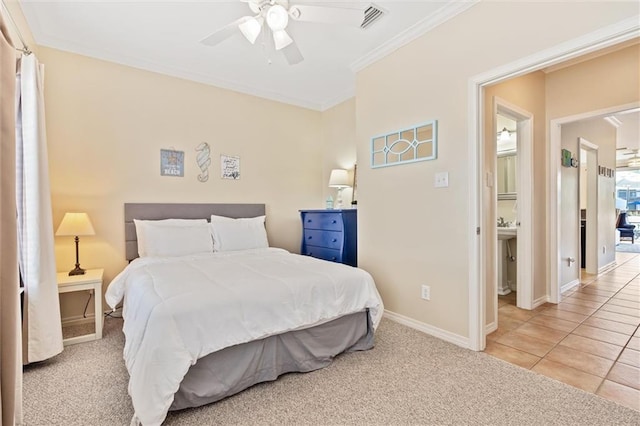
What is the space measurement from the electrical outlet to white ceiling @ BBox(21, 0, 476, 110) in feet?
7.43

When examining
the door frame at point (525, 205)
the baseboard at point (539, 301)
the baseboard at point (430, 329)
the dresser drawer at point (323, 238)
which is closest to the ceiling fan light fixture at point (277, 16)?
the dresser drawer at point (323, 238)

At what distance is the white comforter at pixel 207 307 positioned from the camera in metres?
1.50

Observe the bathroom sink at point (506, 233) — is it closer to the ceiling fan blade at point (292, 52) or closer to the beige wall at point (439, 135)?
the beige wall at point (439, 135)

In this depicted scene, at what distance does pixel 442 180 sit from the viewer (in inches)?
103

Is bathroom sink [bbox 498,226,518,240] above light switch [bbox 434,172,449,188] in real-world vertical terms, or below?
below

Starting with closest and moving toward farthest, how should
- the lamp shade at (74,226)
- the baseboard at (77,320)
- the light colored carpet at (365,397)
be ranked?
the light colored carpet at (365,397) < the lamp shade at (74,226) < the baseboard at (77,320)

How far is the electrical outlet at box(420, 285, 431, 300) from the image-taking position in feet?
8.95

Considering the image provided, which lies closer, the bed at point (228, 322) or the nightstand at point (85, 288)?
the bed at point (228, 322)

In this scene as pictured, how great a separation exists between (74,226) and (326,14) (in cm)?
271

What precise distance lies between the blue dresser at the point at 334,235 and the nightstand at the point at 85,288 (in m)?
2.31

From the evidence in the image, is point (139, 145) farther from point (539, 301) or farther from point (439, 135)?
point (539, 301)

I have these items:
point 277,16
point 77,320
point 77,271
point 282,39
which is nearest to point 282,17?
point 277,16

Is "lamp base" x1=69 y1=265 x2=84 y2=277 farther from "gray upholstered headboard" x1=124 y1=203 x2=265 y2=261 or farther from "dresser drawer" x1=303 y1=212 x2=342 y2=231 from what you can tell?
"dresser drawer" x1=303 y1=212 x2=342 y2=231

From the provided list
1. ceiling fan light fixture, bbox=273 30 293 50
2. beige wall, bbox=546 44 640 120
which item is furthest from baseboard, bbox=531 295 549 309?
ceiling fan light fixture, bbox=273 30 293 50
